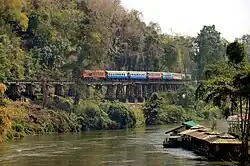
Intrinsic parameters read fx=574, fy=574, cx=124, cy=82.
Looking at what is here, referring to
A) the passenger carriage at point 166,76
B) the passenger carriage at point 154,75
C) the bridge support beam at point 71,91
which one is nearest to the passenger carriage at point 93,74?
the bridge support beam at point 71,91

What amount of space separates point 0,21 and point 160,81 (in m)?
34.6

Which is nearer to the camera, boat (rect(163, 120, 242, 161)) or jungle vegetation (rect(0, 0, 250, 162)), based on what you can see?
boat (rect(163, 120, 242, 161))

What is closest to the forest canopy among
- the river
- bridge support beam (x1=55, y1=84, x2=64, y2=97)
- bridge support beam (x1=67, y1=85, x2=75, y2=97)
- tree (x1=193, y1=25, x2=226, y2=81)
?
tree (x1=193, y1=25, x2=226, y2=81)

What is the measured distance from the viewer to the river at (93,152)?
43781mm

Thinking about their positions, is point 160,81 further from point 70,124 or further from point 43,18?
point 70,124

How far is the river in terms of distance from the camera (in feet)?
144

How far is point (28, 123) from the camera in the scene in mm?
72500

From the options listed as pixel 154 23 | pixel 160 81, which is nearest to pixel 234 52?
pixel 160 81

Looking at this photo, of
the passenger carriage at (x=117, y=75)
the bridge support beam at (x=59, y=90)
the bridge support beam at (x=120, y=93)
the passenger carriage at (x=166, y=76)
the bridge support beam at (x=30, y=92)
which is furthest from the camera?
the passenger carriage at (x=166, y=76)

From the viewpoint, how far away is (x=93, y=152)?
167 ft

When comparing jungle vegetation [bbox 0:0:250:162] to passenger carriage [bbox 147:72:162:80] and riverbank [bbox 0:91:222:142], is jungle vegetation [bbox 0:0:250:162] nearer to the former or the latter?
riverbank [bbox 0:91:222:142]

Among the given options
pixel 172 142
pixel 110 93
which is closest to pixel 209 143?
pixel 172 142

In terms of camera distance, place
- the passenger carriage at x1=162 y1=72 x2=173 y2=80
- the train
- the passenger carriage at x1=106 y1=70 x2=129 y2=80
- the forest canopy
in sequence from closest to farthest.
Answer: the train
the forest canopy
the passenger carriage at x1=106 y1=70 x2=129 y2=80
the passenger carriage at x1=162 y1=72 x2=173 y2=80

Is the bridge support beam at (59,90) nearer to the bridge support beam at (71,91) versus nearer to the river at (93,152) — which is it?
the bridge support beam at (71,91)
